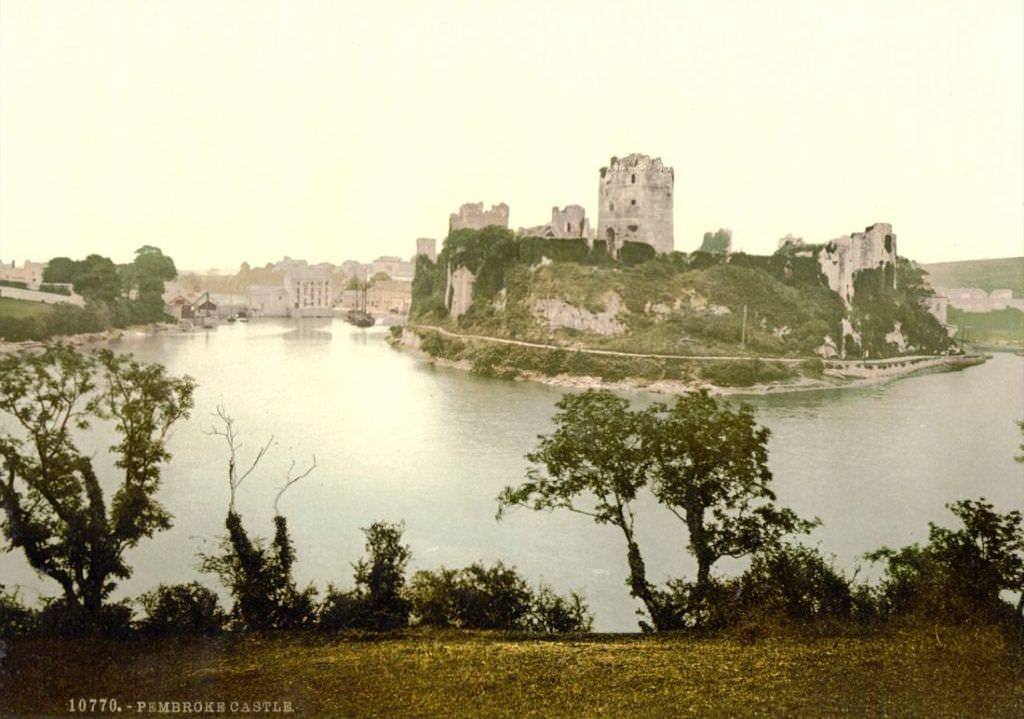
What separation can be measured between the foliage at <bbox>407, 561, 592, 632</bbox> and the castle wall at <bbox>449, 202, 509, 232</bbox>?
15.6 feet

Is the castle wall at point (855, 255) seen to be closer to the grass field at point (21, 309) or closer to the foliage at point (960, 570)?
the foliage at point (960, 570)

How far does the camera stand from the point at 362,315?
823 centimetres

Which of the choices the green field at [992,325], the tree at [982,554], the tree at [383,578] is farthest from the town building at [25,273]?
the green field at [992,325]

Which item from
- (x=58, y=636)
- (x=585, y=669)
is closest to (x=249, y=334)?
(x=58, y=636)

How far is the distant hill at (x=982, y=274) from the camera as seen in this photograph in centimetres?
705

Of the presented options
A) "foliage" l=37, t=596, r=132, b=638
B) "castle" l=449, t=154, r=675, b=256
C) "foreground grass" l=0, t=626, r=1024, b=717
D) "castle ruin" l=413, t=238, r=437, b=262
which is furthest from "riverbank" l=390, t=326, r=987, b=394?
"foliage" l=37, t=596, r=132, b=638

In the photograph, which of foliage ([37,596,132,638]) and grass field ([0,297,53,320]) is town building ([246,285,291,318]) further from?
foliage ([37,596,132,638])

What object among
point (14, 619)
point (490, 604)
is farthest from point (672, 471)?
point (14, 619)

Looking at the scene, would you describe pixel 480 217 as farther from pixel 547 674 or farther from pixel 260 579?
pixel 547 674

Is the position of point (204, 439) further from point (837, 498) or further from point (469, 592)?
point (837, 498)

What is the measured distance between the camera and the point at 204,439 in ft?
19.0

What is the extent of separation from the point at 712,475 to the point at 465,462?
203 centimetres

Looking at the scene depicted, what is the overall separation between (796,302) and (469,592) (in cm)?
483

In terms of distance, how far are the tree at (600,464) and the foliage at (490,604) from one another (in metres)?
0.48
